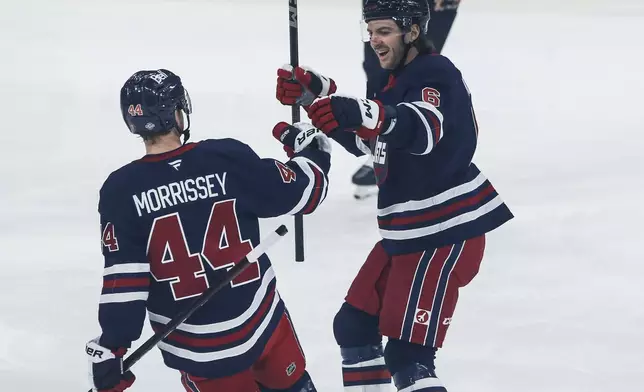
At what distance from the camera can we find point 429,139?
2.23 metres

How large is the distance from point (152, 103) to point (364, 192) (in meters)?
2.47

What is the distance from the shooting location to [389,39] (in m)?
2.41

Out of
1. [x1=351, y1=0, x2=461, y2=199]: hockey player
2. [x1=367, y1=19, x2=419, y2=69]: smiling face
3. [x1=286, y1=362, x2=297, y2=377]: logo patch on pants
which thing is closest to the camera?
[x1=286, y1=362, x2=297, y2=377]: logo patch on pants

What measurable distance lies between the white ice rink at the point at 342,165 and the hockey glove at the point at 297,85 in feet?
2.78

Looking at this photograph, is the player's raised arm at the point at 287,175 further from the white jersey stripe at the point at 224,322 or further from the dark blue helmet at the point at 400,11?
the dark blue helmet at the point at 400,11

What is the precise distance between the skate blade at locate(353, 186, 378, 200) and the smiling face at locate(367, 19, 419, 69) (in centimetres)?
205

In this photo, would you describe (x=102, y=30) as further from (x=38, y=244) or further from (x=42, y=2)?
(x=38, y=244)

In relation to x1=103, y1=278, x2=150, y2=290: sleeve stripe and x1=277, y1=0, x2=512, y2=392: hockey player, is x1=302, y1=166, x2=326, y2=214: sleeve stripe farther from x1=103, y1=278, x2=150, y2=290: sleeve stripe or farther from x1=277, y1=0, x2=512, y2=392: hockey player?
x1=103, y1=278, x2=150, y2=290: sleeve stripe

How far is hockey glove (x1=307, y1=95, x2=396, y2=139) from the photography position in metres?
2.16

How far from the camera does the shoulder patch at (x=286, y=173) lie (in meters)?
2.20

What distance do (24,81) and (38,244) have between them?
220 centimetres

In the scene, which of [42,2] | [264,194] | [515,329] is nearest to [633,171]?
[515,329]

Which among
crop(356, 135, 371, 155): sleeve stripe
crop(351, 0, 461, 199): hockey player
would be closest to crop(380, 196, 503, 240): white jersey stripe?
crop(356, 135, 371, 155): sleeve stripe

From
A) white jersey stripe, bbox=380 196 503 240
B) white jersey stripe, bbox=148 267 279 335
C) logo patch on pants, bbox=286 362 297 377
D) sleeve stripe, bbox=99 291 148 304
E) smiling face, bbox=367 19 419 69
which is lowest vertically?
logo patch on pants, bbox=286 362 297 377
